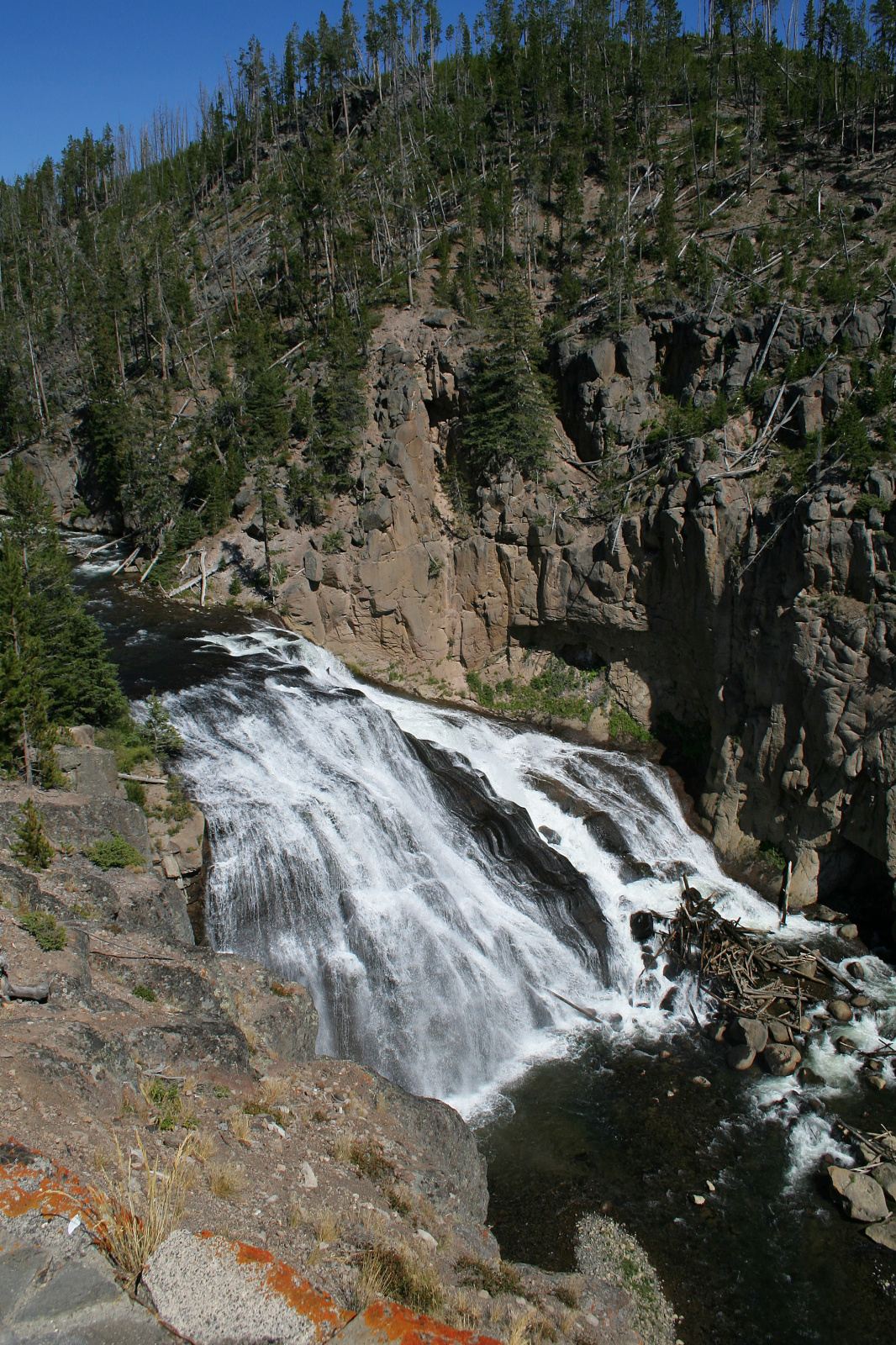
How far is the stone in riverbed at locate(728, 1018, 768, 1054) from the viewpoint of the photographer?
59.7 ft

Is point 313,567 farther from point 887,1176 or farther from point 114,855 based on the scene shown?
point 887,1176

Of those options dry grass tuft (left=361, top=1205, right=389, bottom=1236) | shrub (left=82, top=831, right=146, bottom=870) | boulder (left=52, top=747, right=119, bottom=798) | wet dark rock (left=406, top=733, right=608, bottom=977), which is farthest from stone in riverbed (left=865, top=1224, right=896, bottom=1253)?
boulder (left=52, top=747, right=119, bottom=798)

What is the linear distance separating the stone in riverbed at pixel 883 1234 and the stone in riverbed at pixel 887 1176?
83 centimetres

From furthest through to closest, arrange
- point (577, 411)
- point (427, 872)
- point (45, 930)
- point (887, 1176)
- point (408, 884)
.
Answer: point (577, 411)
point (427, 872)
point (408, 884)
point (887, 1176)
point (45, 930)

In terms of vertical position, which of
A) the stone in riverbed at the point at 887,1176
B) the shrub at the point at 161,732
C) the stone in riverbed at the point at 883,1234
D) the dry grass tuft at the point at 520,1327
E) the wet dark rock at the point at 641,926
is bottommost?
the stone in riverbed at the point at 883,1234

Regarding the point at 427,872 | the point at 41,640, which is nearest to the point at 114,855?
the point at 41,640

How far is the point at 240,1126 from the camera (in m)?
10.5

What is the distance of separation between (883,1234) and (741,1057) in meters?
4.39

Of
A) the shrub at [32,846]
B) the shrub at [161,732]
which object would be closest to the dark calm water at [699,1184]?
the shrub at [32,846]

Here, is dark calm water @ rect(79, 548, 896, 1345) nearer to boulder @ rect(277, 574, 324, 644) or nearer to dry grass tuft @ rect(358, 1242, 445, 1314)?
dry grass tuft @ rect(358, 1242, 445, 1314)

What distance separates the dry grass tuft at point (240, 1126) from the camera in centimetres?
1038

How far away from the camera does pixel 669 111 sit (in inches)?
2108

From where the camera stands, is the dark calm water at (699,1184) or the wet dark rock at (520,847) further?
the wet dark rock at (520,847)

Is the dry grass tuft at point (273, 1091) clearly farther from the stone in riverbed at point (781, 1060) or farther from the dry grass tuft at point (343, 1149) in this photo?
the stone in riverbed at point (781, 1060)
